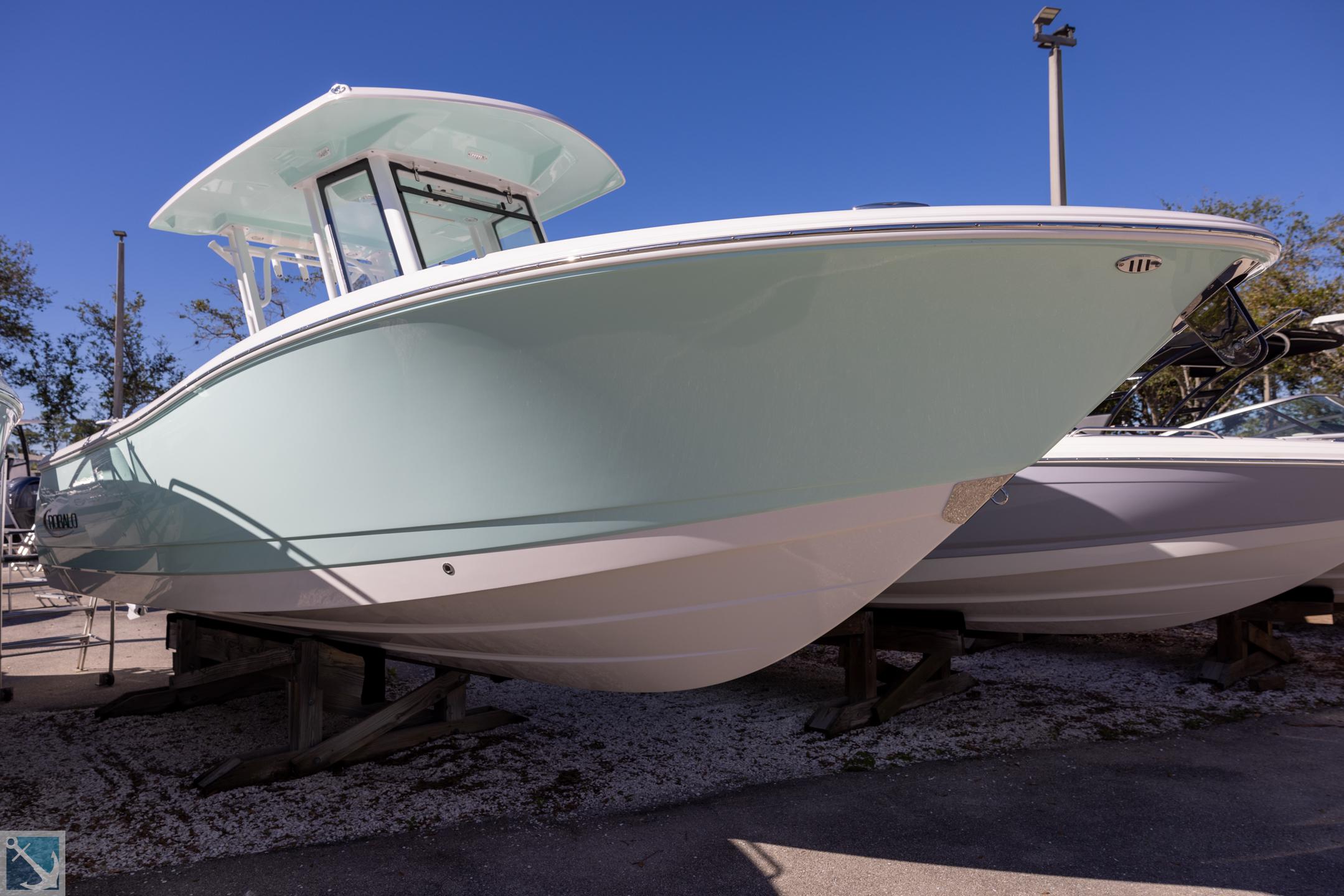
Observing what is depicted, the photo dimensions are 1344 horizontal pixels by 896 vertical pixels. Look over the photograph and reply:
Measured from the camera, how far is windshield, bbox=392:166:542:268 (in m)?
3.67

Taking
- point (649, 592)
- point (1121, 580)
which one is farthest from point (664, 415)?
point (1121, 580)

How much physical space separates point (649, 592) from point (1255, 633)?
15.2ft

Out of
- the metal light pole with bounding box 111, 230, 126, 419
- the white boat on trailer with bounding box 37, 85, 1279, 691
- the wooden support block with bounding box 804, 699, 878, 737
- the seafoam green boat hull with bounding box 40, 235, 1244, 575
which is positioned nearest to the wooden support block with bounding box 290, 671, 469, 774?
the white boat on trailer with bounding box 37, 85, 1279, 691

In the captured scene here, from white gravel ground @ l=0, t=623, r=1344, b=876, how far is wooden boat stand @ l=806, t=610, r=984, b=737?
88mm

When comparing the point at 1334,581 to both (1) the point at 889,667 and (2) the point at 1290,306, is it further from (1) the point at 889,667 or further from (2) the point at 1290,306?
(2) the point at 1290,306

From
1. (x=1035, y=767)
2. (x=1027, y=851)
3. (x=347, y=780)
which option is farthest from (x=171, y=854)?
(x=1035, y=767)

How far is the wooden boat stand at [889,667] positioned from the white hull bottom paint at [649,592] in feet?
4.16

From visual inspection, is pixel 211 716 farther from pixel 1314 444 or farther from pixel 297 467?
pixel 1314 444

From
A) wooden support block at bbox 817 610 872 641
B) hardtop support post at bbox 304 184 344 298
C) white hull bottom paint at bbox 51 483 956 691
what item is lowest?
wooden support block at bbox 817 610 872 641

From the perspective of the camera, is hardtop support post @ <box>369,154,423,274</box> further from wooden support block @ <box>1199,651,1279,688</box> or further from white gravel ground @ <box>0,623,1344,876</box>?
wooden support block @ <box>1199,651,1279,688</box>

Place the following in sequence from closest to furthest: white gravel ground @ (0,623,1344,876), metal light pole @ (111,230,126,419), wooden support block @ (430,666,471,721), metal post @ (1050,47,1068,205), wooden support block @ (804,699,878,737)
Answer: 1. white gravel ground @ (0,623,1344,876)
2. wooden support block @ (430,666,471,721)
3. wooden support block @ (804,699,878,737)
4. metal post @ (1050,47,1068,205)
5. metal light pole @ (111,230,126,419)

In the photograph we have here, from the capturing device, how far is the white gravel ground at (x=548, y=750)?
9.96ft

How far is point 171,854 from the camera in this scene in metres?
2.74

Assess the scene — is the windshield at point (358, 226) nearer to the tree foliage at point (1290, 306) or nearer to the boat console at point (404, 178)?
the boat console at point (404, 178)
